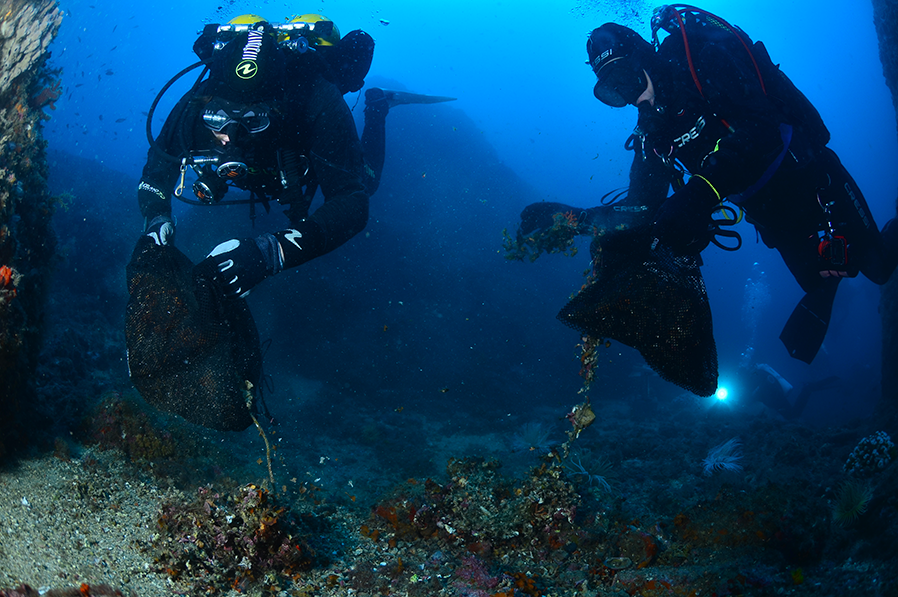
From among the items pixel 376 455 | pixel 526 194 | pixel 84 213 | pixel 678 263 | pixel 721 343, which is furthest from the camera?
pixel 721 343

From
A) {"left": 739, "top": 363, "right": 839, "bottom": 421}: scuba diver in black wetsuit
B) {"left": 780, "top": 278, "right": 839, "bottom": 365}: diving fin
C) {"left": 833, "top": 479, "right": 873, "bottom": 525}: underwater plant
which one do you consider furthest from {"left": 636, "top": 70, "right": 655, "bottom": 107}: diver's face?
{"left": 739, "top": 363, "right": 839, "bottom": 421}: scuba diver in black wetsuit

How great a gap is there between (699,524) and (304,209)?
5.22 meters

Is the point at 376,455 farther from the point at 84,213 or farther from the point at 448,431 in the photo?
the point at 84,213

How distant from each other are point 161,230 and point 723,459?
989cm

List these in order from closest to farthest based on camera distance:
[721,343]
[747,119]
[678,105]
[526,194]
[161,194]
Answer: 1. [747,119]
2. [678,105]
3. [161,194]
4. [526,194]
5. [721,343]

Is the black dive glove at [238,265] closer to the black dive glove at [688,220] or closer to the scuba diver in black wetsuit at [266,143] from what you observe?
the scuba diver in black wetsuit at [266,143]

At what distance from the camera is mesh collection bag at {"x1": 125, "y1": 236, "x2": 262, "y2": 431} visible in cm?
311

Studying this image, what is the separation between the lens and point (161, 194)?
4.80m

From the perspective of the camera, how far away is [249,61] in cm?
439

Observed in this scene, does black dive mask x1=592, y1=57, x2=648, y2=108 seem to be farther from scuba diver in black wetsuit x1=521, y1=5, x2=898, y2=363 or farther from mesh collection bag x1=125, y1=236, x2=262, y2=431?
mesh collection bag x1=125, y1=236, x2=262, y2=431

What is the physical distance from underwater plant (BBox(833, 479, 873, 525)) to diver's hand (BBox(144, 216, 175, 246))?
23.8 ft

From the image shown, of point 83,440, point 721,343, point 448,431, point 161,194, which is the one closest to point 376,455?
point 448,431

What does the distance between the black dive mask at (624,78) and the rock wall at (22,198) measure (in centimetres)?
585

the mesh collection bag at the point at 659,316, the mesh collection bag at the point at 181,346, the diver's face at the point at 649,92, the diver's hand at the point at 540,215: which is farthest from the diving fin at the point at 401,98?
the mesh collection bag at the point at 659,316
